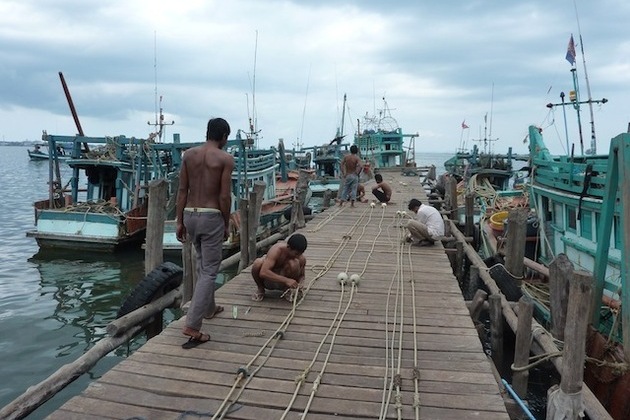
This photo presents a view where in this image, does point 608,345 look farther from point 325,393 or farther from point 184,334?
point 184,334

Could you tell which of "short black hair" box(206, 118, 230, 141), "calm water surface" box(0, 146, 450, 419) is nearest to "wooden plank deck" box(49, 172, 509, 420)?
"short black hair" box(206, 118, 230, 141)

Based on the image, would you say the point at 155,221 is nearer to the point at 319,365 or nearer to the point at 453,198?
the point at 319,365

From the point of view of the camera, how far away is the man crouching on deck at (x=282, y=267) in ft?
18.4

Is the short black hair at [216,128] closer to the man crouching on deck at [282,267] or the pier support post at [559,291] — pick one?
the man crouching on deck at [282,267]

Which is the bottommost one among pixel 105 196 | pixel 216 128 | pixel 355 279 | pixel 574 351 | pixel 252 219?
pixel 355 279

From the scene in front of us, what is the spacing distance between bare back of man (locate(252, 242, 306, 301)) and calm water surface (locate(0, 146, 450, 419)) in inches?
163

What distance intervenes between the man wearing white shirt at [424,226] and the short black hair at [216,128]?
231 inches

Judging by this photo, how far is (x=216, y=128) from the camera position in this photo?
450 centimetres

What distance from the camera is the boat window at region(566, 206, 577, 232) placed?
29.4 ft

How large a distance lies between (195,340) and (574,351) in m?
3.25

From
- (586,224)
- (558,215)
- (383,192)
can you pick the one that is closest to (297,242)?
(586,224)

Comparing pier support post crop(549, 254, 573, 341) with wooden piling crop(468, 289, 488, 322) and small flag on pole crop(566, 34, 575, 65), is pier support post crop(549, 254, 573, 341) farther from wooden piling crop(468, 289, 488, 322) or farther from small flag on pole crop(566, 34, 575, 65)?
small flag on pole crop(566, 34, 575, 65)

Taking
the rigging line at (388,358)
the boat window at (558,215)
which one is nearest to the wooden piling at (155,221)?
the rigging line at (388,358)

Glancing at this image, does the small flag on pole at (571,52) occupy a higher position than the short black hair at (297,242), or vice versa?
the small flag on pole at (571,52)
